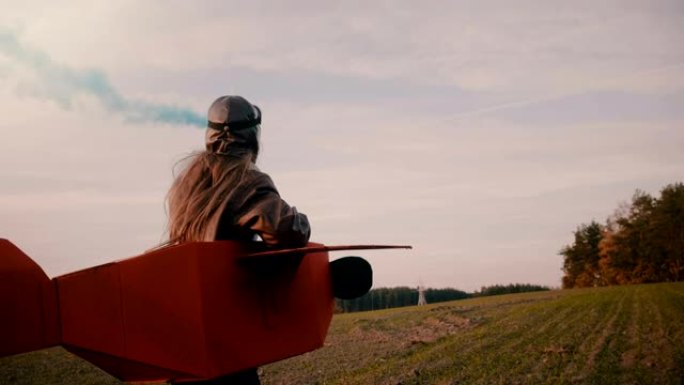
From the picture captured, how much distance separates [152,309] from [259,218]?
47cm

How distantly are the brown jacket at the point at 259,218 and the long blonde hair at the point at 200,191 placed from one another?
0.03 m

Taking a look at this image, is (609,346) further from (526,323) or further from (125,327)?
(125,327)

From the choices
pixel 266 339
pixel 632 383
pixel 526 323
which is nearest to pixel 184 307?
pixel 266 339

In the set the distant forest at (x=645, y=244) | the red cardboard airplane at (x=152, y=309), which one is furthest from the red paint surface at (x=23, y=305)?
the distant forest at (x=645, y=244)

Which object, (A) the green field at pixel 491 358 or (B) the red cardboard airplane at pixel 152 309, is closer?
(B) the red cardboard airplane at pixel 152 309

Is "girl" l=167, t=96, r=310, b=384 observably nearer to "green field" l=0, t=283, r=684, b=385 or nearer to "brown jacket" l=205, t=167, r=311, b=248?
"brown jacket" l=205, t=167, r=311, b=248

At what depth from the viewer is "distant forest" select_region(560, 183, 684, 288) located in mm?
60406

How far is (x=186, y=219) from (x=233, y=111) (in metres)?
0.49

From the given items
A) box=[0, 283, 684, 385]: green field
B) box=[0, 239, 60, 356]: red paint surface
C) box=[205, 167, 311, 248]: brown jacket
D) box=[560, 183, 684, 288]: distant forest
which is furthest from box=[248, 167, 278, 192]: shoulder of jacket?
box=[560, 183, 684, 288]: distant forest

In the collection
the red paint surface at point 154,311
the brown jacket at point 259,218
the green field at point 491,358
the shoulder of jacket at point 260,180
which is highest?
the shoulder of jacket at point 260,180

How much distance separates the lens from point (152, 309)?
2.15 metres

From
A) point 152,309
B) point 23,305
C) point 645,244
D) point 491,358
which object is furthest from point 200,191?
point 645,244

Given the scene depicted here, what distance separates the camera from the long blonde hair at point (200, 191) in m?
2.34

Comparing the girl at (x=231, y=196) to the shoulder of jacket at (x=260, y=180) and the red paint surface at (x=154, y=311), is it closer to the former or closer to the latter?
the shoulder of jacket at (x=260, y=180)
